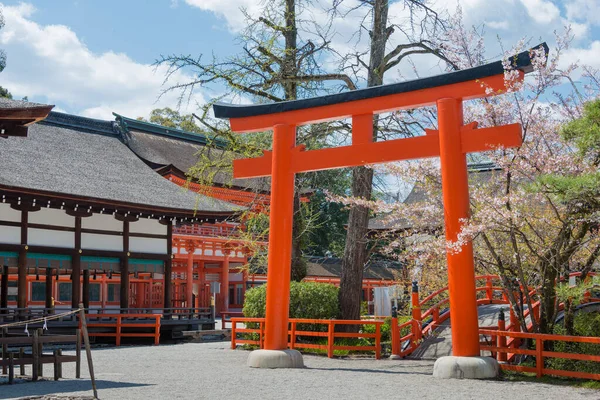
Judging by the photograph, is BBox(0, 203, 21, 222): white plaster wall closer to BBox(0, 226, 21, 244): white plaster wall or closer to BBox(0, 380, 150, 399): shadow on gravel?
BBox(0, 226, 21, 244): white plaster wall

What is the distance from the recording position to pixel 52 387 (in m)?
10.5

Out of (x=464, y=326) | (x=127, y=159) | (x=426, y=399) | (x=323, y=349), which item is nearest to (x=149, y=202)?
(x=127, y=159)

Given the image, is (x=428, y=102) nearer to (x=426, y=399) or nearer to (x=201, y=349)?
(x=426, y=399)

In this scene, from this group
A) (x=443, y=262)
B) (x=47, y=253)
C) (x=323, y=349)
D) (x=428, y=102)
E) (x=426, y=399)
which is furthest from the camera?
(x=47, y=253)

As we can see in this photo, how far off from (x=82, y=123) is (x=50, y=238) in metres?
8.22

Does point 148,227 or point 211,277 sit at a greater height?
point 148,227

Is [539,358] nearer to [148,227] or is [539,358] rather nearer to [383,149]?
[383,149]

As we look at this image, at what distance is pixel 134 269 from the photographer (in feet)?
74.5

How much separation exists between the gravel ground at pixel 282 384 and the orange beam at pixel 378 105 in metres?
4.39

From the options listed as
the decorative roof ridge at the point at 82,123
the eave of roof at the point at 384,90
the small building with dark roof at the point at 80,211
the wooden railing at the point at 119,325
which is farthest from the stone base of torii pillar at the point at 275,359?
the decorative roof ridge at the point at 82,123

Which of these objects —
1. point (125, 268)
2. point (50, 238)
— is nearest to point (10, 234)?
point (50, 238)

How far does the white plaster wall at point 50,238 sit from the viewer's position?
1997 centimetres

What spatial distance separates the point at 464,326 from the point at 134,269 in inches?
544

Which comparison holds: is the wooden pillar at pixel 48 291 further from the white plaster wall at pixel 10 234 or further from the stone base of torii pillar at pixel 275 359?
the stone base of torii pillar at pixel 275 359
